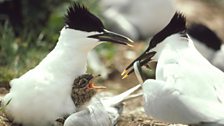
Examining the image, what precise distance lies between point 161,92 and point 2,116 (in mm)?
1199

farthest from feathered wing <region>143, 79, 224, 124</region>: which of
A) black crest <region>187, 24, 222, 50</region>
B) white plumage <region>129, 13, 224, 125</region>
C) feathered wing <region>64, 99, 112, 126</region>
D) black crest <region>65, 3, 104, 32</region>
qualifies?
black crest <region>187, 24, 222, 50</region>

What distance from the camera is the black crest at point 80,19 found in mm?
5434

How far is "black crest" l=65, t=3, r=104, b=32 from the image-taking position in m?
5.43

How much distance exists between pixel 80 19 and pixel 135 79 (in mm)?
3327

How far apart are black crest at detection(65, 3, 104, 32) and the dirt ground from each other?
81cm

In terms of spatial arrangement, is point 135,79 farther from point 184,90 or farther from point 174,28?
point 184,90

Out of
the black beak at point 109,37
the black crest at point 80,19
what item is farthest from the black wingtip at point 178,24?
the black crest at point 80,19

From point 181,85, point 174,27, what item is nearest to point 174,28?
point 174,27

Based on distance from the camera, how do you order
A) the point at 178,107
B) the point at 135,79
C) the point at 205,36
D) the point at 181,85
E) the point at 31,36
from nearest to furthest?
the point at 178,107 < the point at 181,85 < the point at 205,36 < the point at 31,36 < the point at 135,79

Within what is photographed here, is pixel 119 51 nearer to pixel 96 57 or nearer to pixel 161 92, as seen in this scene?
pixel 96 57

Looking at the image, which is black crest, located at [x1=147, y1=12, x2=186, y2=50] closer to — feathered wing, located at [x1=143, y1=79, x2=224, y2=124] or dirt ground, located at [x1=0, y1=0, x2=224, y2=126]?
feathered wing, located at [x1=143, y1=79, x2=224, y2=124]

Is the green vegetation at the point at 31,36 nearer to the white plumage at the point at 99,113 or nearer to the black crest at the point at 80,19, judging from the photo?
the white plumage at the point at 99,113

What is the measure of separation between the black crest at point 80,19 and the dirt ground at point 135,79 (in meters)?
0.81

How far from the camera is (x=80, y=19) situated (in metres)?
5.45
